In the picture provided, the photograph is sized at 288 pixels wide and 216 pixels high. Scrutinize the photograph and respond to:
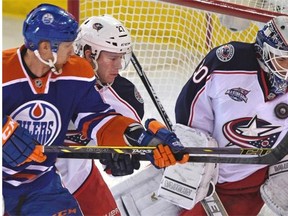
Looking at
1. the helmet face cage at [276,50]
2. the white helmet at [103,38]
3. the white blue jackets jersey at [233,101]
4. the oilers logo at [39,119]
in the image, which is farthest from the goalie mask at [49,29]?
the helmet face cage at [276,50]

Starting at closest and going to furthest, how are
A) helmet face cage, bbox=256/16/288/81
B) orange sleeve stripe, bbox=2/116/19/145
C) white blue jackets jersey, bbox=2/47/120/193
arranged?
orange sleeve stripe, bbox=2/116/19/145
white blue jackets jersey, bbox=2/47/120/193
helmet face cage, bbox=256/16/288/81

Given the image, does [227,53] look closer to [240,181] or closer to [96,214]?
[240,181]

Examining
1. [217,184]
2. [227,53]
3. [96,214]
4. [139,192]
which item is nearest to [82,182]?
[96,214]

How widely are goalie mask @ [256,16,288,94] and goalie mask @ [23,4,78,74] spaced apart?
655 millimetres

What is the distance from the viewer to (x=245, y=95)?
245cm

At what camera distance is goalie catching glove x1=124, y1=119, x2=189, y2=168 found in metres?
2.15

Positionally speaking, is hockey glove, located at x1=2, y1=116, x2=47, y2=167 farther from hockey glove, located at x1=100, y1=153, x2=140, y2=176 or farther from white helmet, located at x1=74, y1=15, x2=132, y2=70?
white helmet, located at x1=74, y1=15, x2=132, y2=70

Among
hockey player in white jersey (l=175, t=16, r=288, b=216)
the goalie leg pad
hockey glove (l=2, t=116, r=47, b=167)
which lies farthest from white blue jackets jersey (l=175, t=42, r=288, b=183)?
hockey glove (l=2, t=116, r=47, b=167)

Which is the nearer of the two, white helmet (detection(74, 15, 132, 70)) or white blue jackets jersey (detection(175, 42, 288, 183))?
white blue jackets jersey (detection(175, 42, 288, 183))

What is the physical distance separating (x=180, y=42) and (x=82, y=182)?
3.99ft

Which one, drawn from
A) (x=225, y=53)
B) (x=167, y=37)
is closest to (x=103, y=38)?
(x=225, y=53)

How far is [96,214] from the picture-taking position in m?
2.61

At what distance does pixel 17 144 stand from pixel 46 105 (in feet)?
0.59

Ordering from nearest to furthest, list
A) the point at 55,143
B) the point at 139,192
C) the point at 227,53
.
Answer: the point at 55,143 < the point at 227,53 < the point at 139,192
